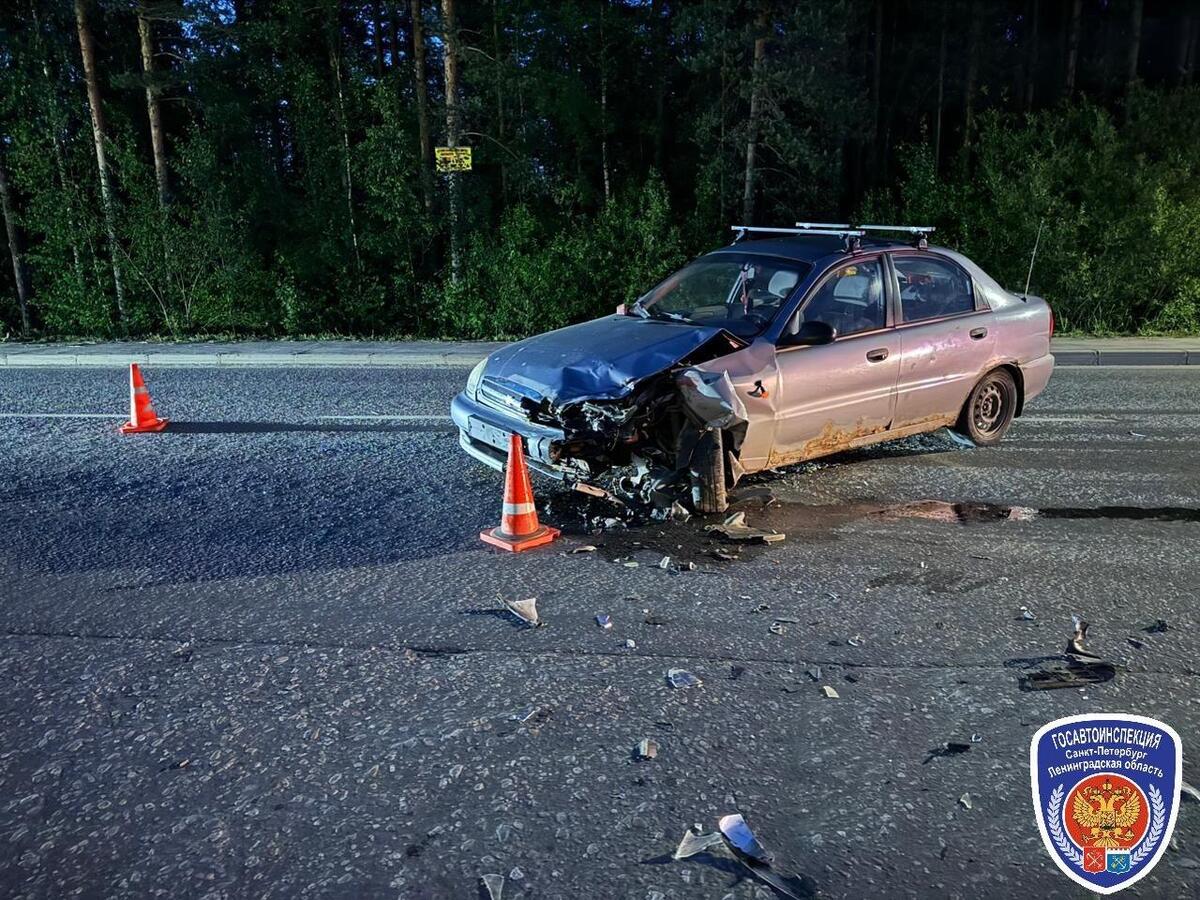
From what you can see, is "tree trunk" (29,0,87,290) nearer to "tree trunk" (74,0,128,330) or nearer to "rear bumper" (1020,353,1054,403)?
"tree trunk" (74,0,128,330)

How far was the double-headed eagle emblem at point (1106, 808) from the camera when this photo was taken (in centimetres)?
213

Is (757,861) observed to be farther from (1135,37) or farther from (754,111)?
(1135,37)

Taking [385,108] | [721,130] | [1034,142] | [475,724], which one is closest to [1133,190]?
[1034,142]

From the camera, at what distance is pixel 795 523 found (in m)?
5.86

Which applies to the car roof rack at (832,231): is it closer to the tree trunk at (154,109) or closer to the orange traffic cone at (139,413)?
the orange traffic cone at (139,413)

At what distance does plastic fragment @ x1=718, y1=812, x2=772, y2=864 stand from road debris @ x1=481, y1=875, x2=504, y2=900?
2.29 feet

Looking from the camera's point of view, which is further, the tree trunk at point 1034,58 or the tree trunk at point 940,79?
the tree trunk at point 1034,58

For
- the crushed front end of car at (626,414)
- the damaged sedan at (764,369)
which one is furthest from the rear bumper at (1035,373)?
the crushed front end of car at (626,414)

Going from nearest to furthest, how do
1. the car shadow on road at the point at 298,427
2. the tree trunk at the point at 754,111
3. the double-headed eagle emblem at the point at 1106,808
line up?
the double-headed eagle emblem at the point at 1106,808 < the car shadow on road at the point at 298,427 < the tree trunk at the point at 754,111

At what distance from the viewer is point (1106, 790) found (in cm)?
214

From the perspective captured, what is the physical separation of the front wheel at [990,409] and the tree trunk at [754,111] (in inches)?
465

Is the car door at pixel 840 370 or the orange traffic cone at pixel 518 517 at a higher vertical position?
the car door at pixel 840 370

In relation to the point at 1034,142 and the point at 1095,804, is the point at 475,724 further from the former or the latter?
the point at 1034,142

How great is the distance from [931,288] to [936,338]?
44cm
